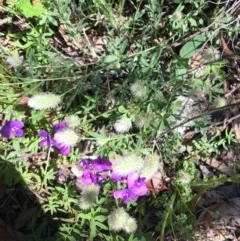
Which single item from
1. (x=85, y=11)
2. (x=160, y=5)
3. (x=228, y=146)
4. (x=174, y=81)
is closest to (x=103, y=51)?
(x=85, y=11)

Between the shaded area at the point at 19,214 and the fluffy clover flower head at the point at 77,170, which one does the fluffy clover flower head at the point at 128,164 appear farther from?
the shaded area at the point at 19,214

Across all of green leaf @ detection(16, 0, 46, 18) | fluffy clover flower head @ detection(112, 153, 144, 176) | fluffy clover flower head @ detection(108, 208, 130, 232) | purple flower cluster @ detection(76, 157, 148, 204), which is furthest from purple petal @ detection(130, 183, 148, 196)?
green leaf @ detection(16, 0, 46, 18)

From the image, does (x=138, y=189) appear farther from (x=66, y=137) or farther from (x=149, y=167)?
(x=66, y=137)

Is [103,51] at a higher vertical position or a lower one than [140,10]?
lower

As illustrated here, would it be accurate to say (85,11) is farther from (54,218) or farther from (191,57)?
(54,218)

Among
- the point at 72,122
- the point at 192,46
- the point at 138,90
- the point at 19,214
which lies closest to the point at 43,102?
the point at 72,122

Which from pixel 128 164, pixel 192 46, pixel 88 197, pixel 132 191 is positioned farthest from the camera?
pixel 192 46
